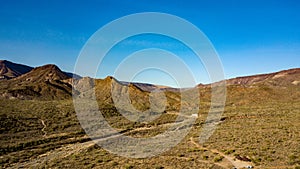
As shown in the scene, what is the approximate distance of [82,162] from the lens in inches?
836

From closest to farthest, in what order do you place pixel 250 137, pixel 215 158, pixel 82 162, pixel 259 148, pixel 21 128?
pixel 215 158 → pixel 82 162 → pixel 259 148 → pixel 250 137 → pixel 21 128

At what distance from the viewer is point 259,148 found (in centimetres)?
2281

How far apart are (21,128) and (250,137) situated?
98.4ft

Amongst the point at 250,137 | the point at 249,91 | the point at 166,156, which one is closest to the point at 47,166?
the point at 166,156

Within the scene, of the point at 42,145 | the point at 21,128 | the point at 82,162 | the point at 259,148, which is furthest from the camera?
the point at 21,128

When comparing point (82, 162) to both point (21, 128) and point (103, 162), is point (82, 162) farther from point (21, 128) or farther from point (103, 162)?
point (21, 128)

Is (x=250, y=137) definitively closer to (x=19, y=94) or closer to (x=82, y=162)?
(x=82, y=162)

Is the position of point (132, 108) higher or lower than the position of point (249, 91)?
lower

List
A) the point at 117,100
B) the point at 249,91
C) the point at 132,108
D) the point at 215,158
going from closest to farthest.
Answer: the point at 215,158 < the point at 132,108 < the point at 117,100 < the point at 249,91

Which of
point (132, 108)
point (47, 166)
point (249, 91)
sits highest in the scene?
point (249, 91)

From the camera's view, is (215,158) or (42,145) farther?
(42,145)

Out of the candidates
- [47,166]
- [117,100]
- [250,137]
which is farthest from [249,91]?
[47,166]

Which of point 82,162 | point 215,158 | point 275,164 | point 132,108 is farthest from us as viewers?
point 132,108

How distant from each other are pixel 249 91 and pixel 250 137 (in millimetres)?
92514
